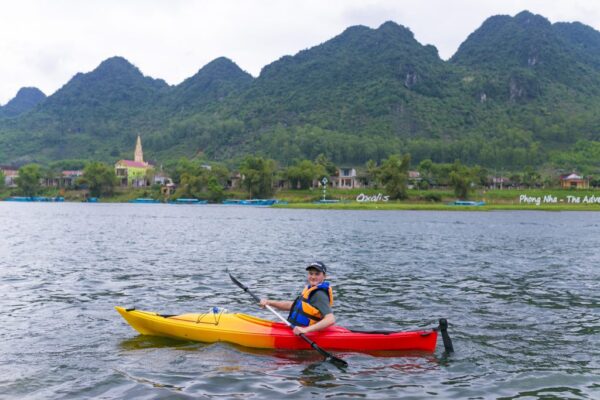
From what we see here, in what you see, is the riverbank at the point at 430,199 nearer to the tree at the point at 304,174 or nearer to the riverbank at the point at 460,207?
the riverbank at the point at 460,207

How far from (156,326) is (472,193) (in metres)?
121

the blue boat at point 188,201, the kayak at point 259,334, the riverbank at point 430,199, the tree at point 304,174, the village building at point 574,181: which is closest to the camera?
the kayak at point 259,334

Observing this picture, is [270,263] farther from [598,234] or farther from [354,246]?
[598,234]

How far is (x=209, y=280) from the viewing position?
22094 millimetres

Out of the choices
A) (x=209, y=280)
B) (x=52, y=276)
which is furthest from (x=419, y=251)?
(x=52, y=276)

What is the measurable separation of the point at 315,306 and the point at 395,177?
113 metres

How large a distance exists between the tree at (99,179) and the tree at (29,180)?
1567 centimetres

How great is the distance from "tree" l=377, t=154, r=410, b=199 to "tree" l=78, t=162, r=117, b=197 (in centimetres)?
8029

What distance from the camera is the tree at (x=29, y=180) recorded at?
15962 cm

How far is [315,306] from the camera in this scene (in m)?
11.9

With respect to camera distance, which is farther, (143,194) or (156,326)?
(143,194)

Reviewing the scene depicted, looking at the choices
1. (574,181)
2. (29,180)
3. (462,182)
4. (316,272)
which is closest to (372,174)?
(462,182)

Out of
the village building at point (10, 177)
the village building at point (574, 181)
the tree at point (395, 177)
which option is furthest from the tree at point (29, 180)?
the village building at point (574, 181)

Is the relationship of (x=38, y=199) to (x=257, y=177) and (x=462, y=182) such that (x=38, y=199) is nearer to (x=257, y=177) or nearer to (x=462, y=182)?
(x=257, y=177)
